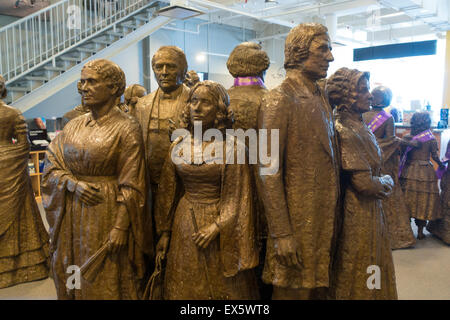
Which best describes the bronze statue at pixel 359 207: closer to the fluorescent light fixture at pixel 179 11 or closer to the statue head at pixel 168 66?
the statue head at pixel 168 66

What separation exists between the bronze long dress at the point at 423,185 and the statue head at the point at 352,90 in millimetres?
2908

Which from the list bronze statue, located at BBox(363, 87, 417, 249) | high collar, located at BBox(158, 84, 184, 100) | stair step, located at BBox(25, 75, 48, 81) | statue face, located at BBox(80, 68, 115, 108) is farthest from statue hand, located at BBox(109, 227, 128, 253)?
stair step, located at BBox(25, 75, 48, 81)

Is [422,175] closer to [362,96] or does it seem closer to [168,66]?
[362,96]

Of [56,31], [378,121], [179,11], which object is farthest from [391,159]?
[56,31]

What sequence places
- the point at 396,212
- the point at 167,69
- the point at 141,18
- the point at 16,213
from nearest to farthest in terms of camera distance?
the point at 167,69, the point at 16,213, the point at 396,212, the point at 141,18

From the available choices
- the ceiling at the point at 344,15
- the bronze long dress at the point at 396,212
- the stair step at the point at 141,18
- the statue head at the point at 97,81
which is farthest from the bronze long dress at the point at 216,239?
the stair step at the point at 141,18

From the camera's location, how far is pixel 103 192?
7.00 ft

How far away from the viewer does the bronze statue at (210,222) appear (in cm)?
198

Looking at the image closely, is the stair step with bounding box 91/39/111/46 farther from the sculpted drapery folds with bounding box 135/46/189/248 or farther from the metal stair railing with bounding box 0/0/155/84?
the sculpted drapery folds with bounding box 135/46/189/248

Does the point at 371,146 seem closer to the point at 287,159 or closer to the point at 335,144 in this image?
the point at 335,144

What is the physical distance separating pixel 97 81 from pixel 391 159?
11.8ft

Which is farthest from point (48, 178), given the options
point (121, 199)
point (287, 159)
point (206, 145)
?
point (287, 159)

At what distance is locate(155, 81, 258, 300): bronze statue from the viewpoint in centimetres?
198

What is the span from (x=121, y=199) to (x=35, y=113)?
808 cm
